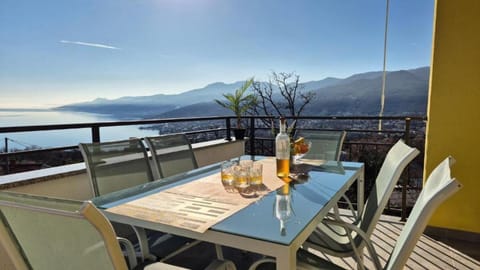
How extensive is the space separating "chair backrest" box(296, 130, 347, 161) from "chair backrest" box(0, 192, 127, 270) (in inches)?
84.3

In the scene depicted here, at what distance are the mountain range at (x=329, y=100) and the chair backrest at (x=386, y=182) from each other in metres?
2.47

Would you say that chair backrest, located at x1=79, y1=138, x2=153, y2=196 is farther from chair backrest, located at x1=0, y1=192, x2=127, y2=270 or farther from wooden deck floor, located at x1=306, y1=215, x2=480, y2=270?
wooden deck floor, located at x1=306, y1=215, x2=480, y2=270

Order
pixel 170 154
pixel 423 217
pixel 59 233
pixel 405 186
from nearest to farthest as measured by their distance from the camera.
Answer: pixel 59 233 → pixel 423 217 → pixel 170 154 → pixel 405 186

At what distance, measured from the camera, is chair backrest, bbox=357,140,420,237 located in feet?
5.16

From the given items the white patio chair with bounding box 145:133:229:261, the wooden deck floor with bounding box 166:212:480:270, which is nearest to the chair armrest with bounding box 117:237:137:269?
the wooden deck floor with bounding box 166:212:480:270

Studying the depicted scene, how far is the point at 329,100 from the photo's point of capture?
6.64m

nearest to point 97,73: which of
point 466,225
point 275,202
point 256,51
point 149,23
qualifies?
point 149,23

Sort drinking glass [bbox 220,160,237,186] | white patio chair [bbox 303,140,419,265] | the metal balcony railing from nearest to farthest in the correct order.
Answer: white patio chair [bbox 303,140,419,265] < drinking glass [bbox 220,160,237,186] < the metal balcony railing

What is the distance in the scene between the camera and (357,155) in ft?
13.4

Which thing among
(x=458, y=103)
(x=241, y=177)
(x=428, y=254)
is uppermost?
(x=458, y=103)

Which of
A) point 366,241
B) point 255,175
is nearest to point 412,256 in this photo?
point 366,241

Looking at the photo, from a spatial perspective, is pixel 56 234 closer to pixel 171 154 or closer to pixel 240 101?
pixel 171 154

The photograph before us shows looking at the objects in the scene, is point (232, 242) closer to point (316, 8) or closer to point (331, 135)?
point (331, 135)

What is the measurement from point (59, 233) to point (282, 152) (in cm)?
130
